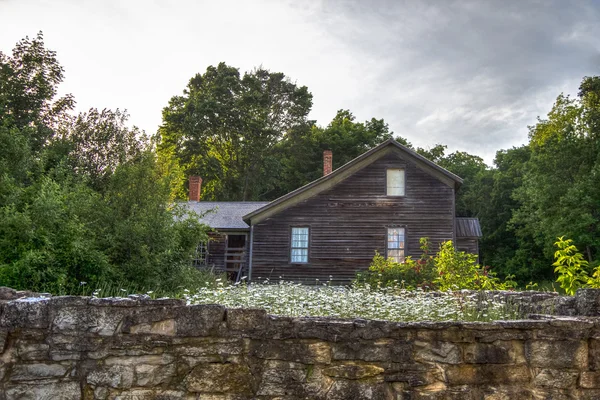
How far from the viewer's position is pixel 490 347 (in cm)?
470

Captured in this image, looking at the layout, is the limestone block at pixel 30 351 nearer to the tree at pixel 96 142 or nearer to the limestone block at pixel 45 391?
the limestone block at pixel 45 391

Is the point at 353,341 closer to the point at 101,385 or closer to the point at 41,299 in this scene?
the point at 101,385

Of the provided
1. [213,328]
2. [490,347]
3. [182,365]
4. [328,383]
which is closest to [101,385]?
[182,365]

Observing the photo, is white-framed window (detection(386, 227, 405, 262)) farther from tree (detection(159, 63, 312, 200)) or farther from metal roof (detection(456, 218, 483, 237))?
tree (detection(159, 63, 312, 200))

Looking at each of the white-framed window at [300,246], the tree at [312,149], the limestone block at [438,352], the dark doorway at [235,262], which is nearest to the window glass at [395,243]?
the white-framed window at [300,246]

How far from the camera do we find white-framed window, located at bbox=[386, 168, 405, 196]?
2195 centimetres

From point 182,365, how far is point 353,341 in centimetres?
153

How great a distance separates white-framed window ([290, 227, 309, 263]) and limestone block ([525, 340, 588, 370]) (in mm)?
17316

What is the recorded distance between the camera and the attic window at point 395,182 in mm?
21953

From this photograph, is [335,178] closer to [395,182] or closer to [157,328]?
[395,182]

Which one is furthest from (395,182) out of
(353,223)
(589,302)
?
(589,302)

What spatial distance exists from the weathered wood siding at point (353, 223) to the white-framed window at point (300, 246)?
21 cm

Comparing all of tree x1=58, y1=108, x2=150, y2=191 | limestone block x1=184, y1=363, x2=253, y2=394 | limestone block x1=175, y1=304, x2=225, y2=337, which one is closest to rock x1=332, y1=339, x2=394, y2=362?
limestone block x1=184, y1=363, x2=253, y2=394

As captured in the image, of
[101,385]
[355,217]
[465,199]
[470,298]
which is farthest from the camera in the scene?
[465,199]
